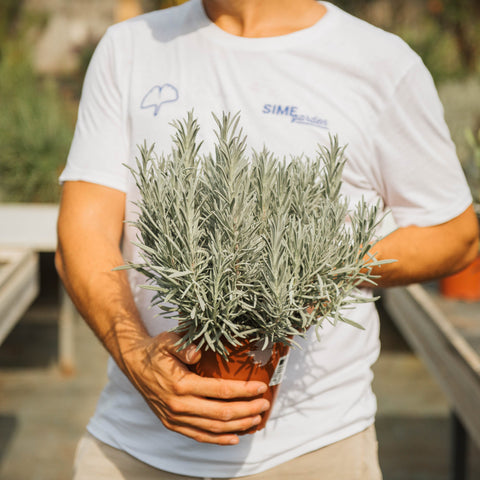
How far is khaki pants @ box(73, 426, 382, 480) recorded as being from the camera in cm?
131

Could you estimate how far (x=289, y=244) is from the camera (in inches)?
34.9

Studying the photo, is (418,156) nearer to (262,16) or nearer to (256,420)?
(262,16)

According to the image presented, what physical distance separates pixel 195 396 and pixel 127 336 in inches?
7.8

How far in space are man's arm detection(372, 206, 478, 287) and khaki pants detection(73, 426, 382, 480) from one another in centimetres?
31

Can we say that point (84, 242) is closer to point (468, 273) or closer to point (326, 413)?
point (326, 413)

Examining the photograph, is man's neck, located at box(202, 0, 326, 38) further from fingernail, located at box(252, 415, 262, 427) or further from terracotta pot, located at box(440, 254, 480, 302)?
terracotta pot, located at box(440, 254, 480, 302)

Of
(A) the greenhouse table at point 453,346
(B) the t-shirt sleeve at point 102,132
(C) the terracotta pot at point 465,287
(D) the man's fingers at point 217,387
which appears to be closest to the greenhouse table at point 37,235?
(A) the greenhouse table at point 453,346

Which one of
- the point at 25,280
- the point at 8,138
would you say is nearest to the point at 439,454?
the point at 25,280

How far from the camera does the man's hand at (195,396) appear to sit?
1.00 m

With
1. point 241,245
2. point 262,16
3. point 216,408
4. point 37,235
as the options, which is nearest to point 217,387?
point 216,408

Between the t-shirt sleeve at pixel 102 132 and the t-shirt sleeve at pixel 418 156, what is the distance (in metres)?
0.46

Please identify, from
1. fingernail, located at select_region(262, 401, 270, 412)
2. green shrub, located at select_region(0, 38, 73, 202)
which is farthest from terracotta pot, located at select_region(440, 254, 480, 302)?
green shrub, located at select_region(0, 38, 73, 202)

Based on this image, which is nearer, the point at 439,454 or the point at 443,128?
the point at 443,128

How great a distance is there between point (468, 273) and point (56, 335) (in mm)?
3493
